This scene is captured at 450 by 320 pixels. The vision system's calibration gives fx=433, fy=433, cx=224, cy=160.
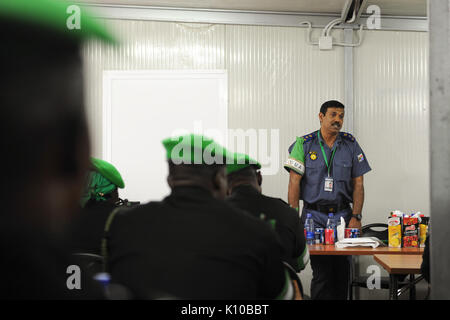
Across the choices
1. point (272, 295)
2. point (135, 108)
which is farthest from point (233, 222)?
point (135, 108)

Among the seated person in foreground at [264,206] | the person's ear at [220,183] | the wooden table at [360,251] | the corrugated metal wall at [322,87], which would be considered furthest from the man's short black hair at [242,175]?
the corrugated metal wall at [322,87]

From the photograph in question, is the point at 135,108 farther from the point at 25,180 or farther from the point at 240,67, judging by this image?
the point at 25,180

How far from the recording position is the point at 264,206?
159 centimetres

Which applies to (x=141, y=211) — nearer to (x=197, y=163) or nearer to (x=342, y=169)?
(x=197, y=163)

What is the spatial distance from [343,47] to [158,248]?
11.4 ft

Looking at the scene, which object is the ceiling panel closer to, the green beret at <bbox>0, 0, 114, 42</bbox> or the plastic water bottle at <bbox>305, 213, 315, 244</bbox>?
the plastic water bottle at <bbox>305, 213, 315, 244</bbox>

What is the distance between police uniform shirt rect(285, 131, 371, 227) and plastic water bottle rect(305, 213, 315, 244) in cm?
16

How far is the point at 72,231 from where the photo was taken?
10.2 inches

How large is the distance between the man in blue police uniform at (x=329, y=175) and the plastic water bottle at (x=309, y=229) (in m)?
0.09

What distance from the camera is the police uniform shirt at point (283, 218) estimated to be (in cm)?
152

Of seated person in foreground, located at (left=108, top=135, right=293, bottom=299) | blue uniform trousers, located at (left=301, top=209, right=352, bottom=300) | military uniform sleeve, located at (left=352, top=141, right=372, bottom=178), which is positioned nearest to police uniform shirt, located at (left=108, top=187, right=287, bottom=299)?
seated person in foreground, located at (left=108, top=135, right=293, bottom=299)

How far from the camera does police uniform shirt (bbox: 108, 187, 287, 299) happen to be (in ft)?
2.61

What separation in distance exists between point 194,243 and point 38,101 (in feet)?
2.00

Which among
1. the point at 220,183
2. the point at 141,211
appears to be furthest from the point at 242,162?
the point at 141,211
